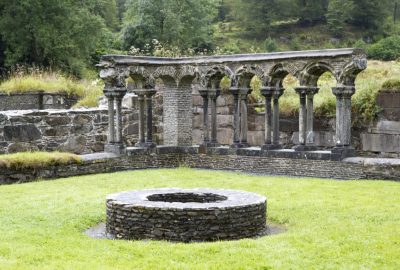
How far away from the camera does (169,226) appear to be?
9.14 m

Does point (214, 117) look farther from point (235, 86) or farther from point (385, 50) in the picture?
point (385, 50)

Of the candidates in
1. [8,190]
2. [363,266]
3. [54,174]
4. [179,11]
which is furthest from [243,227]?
[179,11]

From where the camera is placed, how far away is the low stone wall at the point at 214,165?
1484cm

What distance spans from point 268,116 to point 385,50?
1360 inches

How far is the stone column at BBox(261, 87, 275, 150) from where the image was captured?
1667cm

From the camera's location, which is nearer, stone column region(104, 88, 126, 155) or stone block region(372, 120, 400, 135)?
stone block region(372, 120, 400, 135)

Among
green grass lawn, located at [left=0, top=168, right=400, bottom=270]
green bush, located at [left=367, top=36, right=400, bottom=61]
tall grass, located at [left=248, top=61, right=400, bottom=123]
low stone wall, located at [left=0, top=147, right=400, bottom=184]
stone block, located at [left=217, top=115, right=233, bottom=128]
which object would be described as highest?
green bush, located at [left=367, top=36, right=400, bottom=61]

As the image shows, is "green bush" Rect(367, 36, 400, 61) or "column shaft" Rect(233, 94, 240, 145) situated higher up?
"green bush" Rect(367, 36, 400, 61)

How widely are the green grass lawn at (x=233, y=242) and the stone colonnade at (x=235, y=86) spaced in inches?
91.5

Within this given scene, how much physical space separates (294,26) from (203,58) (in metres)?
52.5

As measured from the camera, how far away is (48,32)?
36.6 meters

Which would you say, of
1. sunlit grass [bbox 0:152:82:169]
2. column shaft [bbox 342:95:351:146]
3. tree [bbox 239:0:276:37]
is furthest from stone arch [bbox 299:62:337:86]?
tree [bbox 239:0:276:37]

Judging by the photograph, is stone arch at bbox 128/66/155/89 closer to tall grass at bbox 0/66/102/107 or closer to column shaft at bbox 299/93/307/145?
column shaft at bbox 299/93/307/145

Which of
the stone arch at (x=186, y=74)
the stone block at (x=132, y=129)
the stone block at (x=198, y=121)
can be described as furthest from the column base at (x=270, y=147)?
the stone block at (x=132, y=129)
